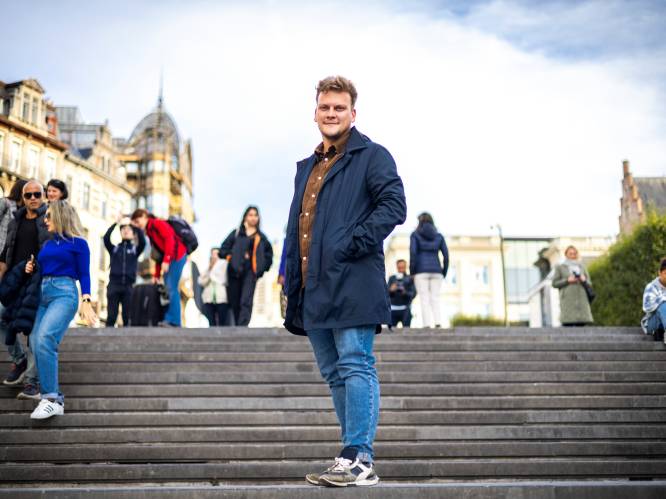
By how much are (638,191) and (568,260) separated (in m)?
46.8

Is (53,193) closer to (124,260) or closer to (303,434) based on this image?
(303,434)

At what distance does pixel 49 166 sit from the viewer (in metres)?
51.9

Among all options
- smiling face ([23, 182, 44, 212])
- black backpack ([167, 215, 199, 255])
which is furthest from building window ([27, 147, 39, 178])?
smiling face ([23, 182, 44, 212])

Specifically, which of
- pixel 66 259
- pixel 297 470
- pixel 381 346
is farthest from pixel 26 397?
pixel 381 346

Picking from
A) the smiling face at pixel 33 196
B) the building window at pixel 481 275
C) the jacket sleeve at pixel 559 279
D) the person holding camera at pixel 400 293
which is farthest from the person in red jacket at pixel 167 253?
the building window at pixel 481 275

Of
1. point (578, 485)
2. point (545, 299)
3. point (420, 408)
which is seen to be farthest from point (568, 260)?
point (545, 299)

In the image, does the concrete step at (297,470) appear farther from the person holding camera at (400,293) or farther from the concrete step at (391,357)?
the person holding camera at (400,293)

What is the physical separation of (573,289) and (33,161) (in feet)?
135

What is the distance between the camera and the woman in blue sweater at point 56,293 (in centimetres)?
754

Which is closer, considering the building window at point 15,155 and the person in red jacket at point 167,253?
the person in red jacket at point 167,253

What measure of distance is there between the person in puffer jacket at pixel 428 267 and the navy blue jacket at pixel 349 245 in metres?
9.30

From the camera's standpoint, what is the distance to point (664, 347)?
11070 mm

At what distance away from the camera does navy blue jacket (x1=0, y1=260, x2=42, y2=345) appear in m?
7.90

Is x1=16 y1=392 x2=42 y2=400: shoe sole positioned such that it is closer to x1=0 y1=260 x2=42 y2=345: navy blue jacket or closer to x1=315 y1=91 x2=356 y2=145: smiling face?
x1=0 y1=260 x2=42 y2=345: navy blue jacket
